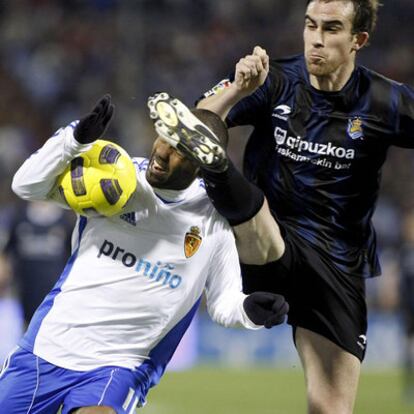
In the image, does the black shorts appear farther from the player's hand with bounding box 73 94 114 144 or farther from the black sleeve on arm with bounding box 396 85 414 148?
the player's hand with bounding box 73 94 114 144

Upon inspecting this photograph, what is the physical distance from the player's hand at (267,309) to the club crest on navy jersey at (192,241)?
0.34 metres

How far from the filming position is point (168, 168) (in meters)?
4.49

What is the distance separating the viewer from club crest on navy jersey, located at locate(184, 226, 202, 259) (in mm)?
4645

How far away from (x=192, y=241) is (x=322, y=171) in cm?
100

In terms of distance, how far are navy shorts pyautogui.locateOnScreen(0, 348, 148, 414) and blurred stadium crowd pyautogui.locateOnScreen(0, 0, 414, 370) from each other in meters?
10.2

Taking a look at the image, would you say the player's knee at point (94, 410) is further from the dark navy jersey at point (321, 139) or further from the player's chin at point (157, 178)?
the dark navy jersey at point (321, 139)

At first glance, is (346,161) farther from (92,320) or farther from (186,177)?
(92,320)

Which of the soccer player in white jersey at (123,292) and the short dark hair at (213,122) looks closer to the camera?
the soccer player in white jersey at (123,292)

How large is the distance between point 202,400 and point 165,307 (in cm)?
600

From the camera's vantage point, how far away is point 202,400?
10398 millimetres

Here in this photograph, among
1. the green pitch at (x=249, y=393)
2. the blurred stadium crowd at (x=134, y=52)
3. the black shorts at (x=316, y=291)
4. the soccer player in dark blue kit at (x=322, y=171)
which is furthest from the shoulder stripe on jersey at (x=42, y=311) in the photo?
the blurred stadium crowd at (x=134, y=52)

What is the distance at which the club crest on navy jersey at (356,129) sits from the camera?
5359 mm

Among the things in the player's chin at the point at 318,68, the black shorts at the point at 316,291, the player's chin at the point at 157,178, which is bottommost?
the black shorts at the point at 316,291

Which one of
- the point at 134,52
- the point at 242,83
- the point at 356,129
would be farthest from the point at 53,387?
the point at 134,52
